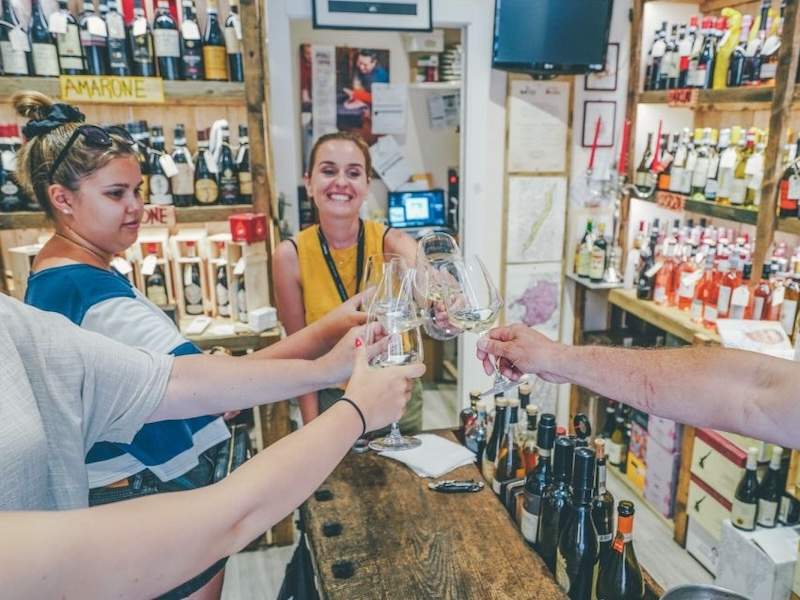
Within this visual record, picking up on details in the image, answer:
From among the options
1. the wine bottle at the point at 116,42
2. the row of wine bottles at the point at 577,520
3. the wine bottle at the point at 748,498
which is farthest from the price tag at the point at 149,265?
the wine bottle at the point at 748,498

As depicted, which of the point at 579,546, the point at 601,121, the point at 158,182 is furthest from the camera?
the point at 601,121

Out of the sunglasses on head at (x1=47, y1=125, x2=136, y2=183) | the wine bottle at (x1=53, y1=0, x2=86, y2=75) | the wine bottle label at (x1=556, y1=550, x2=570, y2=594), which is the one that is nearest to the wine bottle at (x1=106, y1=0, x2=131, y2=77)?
the wine bottle at (x1=53, y1=0, x2=86, y2=75)

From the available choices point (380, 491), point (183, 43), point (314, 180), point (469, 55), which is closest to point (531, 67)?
point (469, 55)

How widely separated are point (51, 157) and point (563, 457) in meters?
1.54

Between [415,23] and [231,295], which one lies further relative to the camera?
[415,23]

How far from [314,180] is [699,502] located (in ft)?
7.04

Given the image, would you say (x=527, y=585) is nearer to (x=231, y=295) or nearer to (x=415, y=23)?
(x=231, y=295)

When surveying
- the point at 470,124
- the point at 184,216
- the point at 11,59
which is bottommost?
the point at 184,216

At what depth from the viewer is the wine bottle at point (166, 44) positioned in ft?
8.50

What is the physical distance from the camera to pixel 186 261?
9.19ft

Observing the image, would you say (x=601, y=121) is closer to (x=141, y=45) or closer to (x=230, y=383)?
(x=141, y=45)

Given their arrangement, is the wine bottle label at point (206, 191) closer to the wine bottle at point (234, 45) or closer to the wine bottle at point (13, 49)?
the wine bottle at point (234, 45)

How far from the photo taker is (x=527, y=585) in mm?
1299

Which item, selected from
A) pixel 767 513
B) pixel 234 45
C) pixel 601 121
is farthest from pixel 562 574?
pixel 601 121
